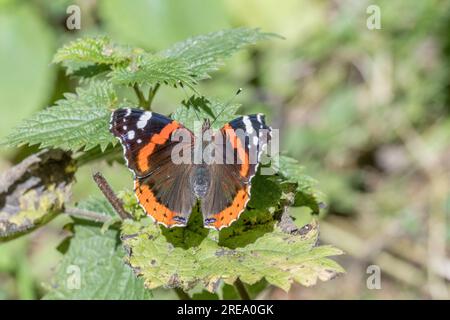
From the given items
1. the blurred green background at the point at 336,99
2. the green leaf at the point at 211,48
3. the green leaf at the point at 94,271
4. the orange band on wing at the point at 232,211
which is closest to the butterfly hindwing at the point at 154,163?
the orange band on wing at the point at 232,211

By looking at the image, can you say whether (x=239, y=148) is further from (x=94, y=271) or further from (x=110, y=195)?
(x=94, y=271)

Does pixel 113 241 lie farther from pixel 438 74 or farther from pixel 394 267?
pixel 438 74

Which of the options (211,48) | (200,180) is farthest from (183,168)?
(211,48)

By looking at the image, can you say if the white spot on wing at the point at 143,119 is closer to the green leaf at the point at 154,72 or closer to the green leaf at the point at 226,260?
the green leaf at the point at 154,72

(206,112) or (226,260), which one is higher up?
(206,112)

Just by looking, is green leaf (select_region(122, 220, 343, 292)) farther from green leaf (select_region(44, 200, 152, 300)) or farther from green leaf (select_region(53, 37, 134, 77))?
green leaf (select_region(53, 37, 134, 77))
